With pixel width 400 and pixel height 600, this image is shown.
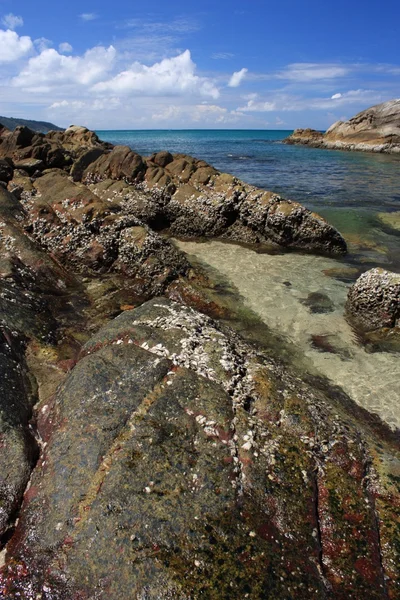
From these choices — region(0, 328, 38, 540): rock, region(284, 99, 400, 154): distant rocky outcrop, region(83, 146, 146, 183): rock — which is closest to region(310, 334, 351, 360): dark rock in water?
region(0, 328, 38, 540): rock

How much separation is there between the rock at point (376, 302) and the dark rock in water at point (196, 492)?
15.6 feet

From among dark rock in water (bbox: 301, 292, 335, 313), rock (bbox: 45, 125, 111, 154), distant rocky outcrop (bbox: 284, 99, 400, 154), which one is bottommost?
dark rock in water (bbox: 301, 292, 335, 313)

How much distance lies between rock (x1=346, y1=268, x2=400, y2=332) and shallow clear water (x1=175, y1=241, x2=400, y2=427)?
440 mm

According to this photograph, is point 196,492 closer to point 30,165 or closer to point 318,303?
point 318,303

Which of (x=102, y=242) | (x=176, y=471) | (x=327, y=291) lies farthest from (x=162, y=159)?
(x=176, y=471)

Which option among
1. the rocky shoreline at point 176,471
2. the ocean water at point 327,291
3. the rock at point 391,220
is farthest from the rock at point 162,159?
the rocky shoreline at point 176,471

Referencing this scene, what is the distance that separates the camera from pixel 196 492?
3.93 metres

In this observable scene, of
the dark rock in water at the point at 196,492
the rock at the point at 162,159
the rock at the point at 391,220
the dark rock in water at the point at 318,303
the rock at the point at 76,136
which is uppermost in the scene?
the rock at the point at 76,136

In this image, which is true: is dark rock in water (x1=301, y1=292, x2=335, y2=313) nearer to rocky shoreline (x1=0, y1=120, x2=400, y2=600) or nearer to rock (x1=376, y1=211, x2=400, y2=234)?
rocky shoreline (x1=0, y1=120, x2=400, y2=600)

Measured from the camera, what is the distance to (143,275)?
37.5 feet

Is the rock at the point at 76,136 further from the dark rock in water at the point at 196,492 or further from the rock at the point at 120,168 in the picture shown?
the dark rock in water at the point at 196,492

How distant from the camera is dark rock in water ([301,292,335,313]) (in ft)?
34.7

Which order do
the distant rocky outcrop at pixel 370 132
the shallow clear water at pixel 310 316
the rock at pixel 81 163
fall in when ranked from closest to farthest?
the shallow clear water at pixel 310 316 → the rock at pixel 81 163 → the distant rocky outcrop at pixel 370 132

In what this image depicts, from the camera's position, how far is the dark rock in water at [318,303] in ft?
34.7
